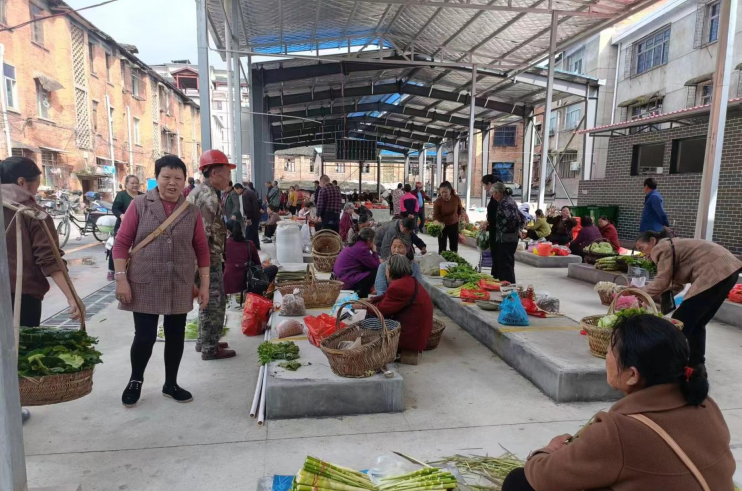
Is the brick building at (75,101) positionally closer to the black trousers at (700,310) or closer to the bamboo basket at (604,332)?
the bamboo basket at (604,332)

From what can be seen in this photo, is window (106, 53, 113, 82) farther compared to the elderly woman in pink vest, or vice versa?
window (106, 53, 113, 82)

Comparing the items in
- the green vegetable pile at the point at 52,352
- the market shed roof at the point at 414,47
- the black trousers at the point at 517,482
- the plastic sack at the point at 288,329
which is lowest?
the plastic sack at the point at 288,329

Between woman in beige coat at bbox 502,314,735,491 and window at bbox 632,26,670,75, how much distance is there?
892 inches

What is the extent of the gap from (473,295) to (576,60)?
83.1 feet

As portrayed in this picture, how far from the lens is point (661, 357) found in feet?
4.80

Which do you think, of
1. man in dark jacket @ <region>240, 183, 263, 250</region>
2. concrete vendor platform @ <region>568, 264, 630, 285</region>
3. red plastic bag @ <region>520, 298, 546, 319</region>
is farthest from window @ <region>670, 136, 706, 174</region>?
man in dark jacket @ <region>240, 183, 263, 250</region>

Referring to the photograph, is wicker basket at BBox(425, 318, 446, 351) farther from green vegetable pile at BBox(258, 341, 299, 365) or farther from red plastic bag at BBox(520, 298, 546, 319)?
green vegetable pile at BBox(258, 341, 299, 365)

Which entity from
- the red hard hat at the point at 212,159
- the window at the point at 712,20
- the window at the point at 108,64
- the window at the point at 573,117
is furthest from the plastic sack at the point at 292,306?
the window at the point at 573,117

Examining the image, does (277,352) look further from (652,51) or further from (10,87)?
(652,51)

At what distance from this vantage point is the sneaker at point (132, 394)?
3.38 metres

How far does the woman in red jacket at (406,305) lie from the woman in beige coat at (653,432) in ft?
8.28

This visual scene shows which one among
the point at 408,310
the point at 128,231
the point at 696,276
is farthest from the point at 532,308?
the point at 128,231

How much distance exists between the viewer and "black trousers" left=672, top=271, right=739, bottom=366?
12.1 feet

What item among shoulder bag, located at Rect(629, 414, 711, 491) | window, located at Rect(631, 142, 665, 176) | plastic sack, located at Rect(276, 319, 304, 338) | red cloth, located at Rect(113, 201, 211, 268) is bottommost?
plastic sack, located at Rect(276, 319, 304, 338)
